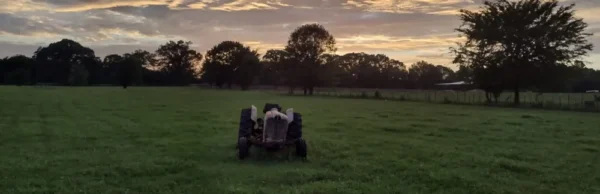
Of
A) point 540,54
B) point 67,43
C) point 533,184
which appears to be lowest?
point 533,184

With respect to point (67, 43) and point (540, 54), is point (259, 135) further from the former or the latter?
point (67, 43)

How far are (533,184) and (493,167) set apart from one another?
168cm

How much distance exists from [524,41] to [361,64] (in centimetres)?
9052

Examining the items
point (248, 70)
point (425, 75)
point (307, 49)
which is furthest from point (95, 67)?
point (425, 75)

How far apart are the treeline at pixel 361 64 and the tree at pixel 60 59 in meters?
0.24

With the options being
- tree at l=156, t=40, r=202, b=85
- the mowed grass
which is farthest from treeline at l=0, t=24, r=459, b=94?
the mowed grass

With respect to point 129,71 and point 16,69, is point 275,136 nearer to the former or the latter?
point 129,71

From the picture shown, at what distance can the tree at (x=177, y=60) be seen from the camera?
144587 millimetres

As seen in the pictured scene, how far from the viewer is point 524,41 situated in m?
44.1

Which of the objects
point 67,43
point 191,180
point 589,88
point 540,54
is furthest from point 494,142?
point 67,43

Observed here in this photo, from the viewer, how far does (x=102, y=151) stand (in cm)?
1312

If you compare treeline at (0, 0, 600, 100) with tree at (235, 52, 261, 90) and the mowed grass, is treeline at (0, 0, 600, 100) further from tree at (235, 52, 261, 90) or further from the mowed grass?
the mowed grass

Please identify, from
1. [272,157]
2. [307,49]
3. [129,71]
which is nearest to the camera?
[272,157]

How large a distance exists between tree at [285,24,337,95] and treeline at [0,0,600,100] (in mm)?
168
